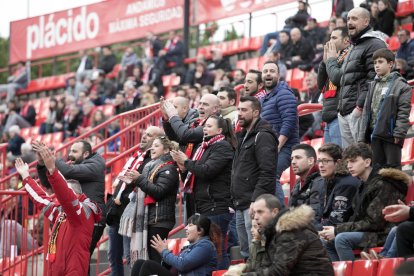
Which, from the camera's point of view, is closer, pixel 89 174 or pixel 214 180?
pixel 214 180

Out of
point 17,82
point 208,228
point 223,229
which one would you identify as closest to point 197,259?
point 208,228

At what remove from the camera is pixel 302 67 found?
64.2 feet

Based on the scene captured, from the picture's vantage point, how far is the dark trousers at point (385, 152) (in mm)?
10758

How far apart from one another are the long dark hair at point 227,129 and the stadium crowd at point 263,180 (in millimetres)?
10

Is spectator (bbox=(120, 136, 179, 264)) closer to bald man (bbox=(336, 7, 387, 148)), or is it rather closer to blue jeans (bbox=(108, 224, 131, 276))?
blue jeans (bbox=(108, 224, 131, 276))

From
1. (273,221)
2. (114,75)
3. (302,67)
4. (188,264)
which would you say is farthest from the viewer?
(114,75)

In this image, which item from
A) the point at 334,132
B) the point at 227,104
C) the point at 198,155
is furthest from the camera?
the point at 227,104

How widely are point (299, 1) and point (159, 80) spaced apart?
13.1 feet

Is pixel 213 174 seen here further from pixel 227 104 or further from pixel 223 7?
pixel 223 7

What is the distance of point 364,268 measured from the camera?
9.33m

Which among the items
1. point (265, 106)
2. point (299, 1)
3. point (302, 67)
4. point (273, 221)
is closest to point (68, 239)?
point (265, 106)

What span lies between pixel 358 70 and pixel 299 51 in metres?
8.77

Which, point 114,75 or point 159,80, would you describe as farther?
point 114,75

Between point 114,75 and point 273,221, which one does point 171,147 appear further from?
point 114,75
